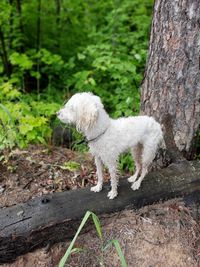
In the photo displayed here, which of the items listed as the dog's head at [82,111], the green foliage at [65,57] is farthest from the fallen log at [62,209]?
the green foliage at [65,57]

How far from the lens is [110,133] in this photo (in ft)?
10.4

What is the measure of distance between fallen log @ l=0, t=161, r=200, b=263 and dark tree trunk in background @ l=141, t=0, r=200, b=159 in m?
0.68

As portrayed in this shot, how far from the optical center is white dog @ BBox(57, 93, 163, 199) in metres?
2.83

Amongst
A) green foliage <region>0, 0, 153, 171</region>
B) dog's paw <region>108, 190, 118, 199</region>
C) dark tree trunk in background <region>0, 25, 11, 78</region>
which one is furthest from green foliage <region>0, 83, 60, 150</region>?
dark tree trunk in background <region>0, 25, 11, 78</region>

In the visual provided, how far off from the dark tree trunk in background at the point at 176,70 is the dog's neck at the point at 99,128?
3.69 ft

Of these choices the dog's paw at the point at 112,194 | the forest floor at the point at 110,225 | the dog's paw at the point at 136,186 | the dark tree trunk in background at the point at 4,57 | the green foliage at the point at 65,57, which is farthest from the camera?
the dark tree trunk in background at the point at 4,57

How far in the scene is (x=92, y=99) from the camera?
287cm

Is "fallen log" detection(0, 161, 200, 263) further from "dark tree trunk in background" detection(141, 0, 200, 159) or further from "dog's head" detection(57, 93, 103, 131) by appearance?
"dog's head" detection(57, 93, 103, 131)

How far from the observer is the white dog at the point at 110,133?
2.83 m

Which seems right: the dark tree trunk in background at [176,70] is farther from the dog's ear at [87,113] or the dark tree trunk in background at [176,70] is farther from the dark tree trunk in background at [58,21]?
the dark tree trunk in background at [58,21]

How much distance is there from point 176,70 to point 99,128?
4.48 feet

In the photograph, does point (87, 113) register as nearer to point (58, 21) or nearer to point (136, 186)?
point (136, 186)

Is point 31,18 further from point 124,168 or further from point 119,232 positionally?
point 119,232

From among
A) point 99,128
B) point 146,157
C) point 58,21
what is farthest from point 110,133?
point 58,21
